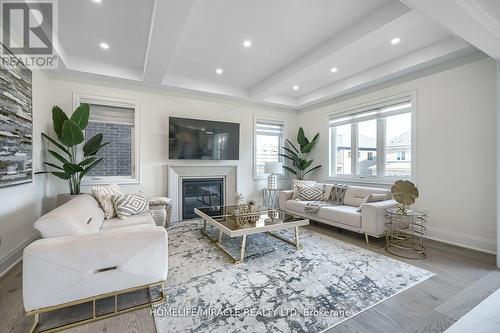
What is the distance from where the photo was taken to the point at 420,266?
2.48m

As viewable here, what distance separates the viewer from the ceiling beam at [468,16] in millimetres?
1862

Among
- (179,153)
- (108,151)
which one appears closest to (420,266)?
(179,153)

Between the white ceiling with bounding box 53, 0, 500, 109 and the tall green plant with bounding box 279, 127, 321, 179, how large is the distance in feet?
4.57

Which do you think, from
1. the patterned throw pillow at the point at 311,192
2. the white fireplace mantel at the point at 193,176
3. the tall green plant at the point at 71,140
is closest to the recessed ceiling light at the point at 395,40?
the patterned throw pillow at the point at 311,192

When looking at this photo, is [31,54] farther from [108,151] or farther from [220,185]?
[220,185]

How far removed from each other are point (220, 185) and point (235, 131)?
1.23 meters

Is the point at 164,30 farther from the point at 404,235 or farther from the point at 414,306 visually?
the point at 404,235

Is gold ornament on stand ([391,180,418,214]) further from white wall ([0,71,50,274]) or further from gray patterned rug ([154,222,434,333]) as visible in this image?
white wall ([0,71,50,274])

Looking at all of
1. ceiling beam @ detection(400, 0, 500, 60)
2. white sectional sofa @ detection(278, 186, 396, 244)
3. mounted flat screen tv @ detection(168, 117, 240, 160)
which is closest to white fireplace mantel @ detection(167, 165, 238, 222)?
mounted flat screen tv @ detection(168, 117, 240, 160)

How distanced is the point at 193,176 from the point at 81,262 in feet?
10.2

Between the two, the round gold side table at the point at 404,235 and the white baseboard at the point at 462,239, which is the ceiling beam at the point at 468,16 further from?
the white baseboard at the point at 462,239

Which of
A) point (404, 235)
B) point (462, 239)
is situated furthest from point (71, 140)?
point (462, 239)

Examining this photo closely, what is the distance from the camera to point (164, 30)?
243 centimetres

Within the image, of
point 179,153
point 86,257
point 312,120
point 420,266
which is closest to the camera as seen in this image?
point 86,257
